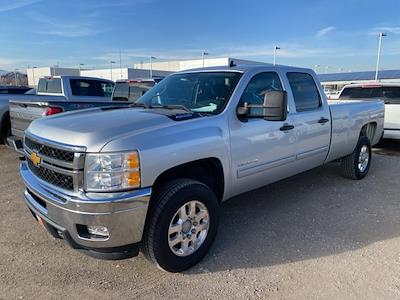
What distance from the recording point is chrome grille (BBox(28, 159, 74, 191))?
293 cm

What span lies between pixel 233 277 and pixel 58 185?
1.74 metres

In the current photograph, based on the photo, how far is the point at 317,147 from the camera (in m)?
5.04

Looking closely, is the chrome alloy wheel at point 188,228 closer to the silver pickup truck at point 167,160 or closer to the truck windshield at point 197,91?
the silver pickup truck at point 167,160

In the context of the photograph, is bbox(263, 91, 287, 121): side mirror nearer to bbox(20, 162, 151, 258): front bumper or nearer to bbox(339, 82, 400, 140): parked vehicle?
bbox(20, 162, 151, 258): front bumper

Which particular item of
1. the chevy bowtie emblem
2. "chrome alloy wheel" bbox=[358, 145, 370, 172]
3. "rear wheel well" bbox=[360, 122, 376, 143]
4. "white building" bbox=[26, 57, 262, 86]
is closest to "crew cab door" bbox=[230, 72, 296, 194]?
the chevy bowtie emblem

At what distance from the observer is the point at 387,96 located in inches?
352

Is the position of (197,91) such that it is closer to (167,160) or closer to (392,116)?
(167,160)

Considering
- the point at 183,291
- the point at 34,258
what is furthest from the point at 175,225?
the point at 34,258

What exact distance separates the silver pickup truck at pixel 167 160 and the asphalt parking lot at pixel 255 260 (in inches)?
12.4

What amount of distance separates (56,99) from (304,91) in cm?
471

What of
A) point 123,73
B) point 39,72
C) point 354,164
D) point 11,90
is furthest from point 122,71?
point 354,164

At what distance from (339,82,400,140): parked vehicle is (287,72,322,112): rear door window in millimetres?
4385

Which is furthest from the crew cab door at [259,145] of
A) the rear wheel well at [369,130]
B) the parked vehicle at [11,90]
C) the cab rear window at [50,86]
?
the parked vehicle at [11,90]

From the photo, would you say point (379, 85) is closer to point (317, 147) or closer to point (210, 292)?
point (317, 147)
